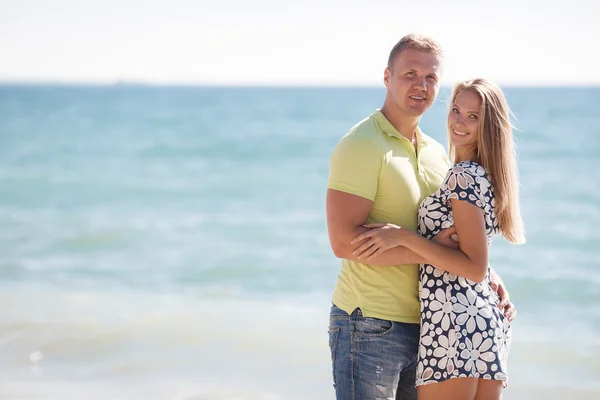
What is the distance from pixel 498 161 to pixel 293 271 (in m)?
6.55

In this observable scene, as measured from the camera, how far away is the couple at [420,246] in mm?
3133

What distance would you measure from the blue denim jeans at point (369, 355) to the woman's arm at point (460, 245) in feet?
0.98

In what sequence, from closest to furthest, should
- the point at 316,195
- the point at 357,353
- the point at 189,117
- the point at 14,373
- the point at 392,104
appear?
the point at 357,353, the point at 392,104, the point at 14,373, the point at 316,195, the point at 189,117

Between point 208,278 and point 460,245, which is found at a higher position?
point 460,245

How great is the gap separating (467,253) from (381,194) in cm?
43

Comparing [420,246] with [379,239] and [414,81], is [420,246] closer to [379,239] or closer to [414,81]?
[379,239]

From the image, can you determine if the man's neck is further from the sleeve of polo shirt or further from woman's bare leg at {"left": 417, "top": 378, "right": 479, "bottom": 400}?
woman's bare leg at {"left": 417, "top": 378, "right": 479, "bottom": 400}

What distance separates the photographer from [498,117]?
3270 mm

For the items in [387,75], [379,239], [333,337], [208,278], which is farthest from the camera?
[208,278]

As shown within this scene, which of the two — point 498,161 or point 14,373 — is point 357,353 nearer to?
point 498,161

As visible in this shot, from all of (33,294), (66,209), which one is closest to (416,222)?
(33,294)

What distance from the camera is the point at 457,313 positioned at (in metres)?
3.14

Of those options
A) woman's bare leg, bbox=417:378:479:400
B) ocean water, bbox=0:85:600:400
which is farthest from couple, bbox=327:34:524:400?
ocean water, bbox=0:85:600:400

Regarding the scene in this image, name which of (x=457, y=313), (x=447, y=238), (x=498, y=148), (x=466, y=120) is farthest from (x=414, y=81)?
(x=457, y=313)
